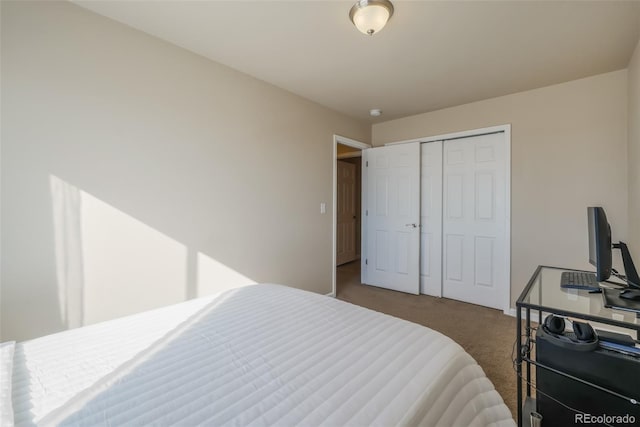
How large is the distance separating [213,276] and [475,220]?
2.92m

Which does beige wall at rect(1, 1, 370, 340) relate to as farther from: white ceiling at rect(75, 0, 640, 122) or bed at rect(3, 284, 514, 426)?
bed at rect(3, 284, 514, 426)

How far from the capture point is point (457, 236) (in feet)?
11.4

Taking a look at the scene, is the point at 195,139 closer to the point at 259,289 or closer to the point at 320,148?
the point at 259,289

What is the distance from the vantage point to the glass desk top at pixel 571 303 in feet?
3.37

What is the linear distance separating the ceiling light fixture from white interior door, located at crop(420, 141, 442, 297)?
7.32 ft

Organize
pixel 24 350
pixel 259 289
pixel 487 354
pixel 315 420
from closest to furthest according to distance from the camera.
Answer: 1. pixel 315 420
2. pixel 24 350
3. pixel 259 289
4. pixel 487 354

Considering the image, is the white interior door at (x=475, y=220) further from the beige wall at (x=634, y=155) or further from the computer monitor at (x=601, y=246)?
the computer monitor at (x=601, y=246)

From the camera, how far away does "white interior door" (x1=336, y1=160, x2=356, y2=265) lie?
5.50 meters

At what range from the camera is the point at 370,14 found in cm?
164

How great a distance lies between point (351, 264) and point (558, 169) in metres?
3.62

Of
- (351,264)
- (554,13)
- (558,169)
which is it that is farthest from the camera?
(351,264)

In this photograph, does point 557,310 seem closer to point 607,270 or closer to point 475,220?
point 607,270

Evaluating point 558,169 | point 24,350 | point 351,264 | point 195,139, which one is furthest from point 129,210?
point 351,264

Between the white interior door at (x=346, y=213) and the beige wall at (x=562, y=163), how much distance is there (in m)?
2.75
